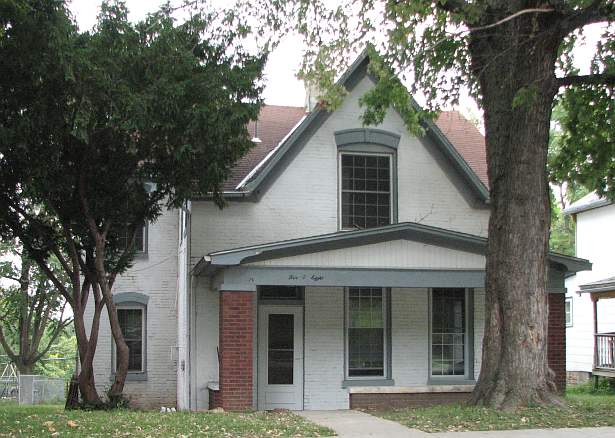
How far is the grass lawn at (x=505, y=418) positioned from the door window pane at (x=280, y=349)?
15.5 feet

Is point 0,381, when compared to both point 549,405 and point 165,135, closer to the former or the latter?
point 165,135

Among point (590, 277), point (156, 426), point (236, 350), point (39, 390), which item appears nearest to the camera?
point (156, 426)

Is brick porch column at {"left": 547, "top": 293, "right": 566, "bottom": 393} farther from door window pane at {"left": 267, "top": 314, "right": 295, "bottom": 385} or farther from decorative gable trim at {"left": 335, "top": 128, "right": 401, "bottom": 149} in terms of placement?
door window pane at {"left": 267, "top": 314, "right": 295, "bottom": 385}

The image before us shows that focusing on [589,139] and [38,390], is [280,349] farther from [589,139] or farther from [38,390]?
[38,390]

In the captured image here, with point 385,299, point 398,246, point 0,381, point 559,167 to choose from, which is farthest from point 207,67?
point 0,381

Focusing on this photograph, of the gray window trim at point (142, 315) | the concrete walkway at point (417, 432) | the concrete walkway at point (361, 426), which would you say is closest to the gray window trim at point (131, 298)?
the gray window trim at point (142, 315)

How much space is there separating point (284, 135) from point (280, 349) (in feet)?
18.8

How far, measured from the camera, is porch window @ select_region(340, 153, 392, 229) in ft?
58.7

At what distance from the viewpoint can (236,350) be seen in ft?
49.3

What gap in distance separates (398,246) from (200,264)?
3958mm

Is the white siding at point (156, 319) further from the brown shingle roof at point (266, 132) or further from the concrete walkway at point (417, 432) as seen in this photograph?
the concrete walkway at point (417, 432)

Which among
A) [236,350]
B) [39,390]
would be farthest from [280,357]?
[39,390]

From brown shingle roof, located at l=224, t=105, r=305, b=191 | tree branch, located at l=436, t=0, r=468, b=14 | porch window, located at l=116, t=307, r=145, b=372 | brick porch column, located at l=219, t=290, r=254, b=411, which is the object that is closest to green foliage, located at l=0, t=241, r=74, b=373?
porch window, located at l=116, t=307, r=145, b=372

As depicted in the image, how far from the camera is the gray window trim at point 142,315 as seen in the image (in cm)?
2312
